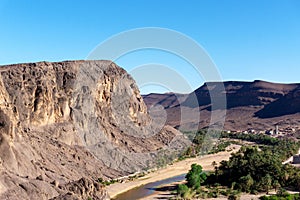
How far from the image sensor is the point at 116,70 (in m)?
111

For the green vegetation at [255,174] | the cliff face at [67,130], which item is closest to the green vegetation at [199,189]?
the green vegetation at [255,174]

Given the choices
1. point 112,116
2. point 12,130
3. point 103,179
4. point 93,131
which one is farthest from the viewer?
point 112,116

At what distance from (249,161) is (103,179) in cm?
2528

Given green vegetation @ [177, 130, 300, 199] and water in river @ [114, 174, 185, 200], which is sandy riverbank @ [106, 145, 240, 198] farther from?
green vegetation @ [177, 130, 300, 199]

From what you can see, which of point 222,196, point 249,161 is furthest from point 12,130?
point 249,161

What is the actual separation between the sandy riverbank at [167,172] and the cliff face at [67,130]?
417 centimetres

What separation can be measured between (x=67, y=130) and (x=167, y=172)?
2302cm

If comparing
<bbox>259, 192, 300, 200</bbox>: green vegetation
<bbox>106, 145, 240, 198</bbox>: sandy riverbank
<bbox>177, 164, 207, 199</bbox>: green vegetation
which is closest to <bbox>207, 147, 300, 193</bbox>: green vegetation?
<bbox>177, 164, 207, 199</bbox>: green vegetation

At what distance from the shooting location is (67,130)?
76.8 m

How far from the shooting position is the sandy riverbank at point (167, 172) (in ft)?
207

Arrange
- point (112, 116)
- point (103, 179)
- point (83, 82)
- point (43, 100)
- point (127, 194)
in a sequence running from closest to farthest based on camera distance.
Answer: point (127, 194) < point (103, 179) < point (43, 100) < point (83, 82) < point (112, 116)

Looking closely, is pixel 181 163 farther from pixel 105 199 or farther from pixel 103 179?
pixel 105 199

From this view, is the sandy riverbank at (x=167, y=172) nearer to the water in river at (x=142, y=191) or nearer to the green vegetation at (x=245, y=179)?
the water in river at (x=142, y=191)

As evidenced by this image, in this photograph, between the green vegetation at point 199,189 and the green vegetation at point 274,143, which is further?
the green vegetation at point 274,143
